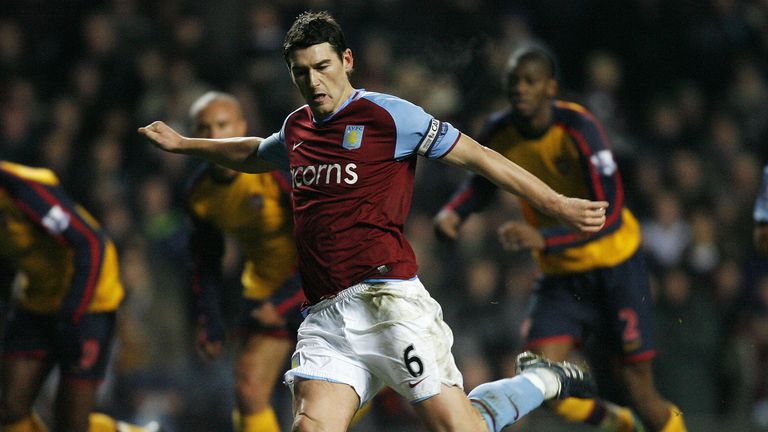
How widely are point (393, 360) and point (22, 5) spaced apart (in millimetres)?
8288

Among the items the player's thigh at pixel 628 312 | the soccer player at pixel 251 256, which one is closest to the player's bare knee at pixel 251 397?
the soccer player at pixel 251 256

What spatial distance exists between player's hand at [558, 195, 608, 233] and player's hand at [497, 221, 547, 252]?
117cm

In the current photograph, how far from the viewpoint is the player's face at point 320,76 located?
14.8ft

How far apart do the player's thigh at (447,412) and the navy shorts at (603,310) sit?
1.88 meters

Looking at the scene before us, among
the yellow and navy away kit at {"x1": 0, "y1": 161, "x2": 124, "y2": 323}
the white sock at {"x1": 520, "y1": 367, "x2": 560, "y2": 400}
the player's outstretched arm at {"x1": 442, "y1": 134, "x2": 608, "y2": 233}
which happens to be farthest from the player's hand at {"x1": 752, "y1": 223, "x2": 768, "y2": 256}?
the yellow and navy away kit at {"x1": 0, "y1": 161, "x2": 124, "y2": 323}

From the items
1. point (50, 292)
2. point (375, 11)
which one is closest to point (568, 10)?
point (375, 11)

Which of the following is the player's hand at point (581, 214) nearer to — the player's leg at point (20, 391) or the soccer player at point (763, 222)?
the soccer player at point (763, 222)

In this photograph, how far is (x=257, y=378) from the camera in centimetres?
644

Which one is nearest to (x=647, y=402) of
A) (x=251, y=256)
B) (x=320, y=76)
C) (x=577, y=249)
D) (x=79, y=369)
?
(x=577, y=249)

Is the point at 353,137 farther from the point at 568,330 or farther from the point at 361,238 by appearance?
the point at 568,330

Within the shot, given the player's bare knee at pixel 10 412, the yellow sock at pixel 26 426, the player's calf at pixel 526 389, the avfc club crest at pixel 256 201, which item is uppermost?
the avfc club crest at pixel 256 201

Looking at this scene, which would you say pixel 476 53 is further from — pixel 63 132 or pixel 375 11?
pixel 63 132

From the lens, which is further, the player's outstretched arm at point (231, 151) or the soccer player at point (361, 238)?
the player's outstretched arm at point (231, 151)

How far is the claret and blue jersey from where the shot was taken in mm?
4578
